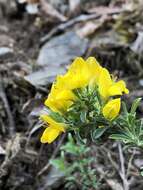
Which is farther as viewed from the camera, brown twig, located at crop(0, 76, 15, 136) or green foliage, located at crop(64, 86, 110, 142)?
brown twig, located at crop(0, 76, 15, 136)

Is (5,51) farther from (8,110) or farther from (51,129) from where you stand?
(51,129)

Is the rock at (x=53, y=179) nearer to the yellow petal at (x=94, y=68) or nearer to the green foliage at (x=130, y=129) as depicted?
the green foliage at (x=130, y=129)

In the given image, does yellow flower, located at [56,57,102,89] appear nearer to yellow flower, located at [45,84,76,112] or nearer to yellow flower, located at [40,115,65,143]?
yellow flower, located at [45,84,76,112]

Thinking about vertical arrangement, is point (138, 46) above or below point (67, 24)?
below

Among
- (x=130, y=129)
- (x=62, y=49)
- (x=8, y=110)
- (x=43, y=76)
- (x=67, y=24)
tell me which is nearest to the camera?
(x=130, y=129)

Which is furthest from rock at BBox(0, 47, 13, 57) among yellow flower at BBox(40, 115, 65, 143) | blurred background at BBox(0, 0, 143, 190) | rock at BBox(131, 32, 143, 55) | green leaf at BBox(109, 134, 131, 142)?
green leaf at BBox(109, 134, 131, 142)

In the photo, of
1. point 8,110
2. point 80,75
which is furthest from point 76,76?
point 8,110

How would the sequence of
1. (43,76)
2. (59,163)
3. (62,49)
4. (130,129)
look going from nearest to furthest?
(130,129) → (59,163) → (43,76) → (62,49)
